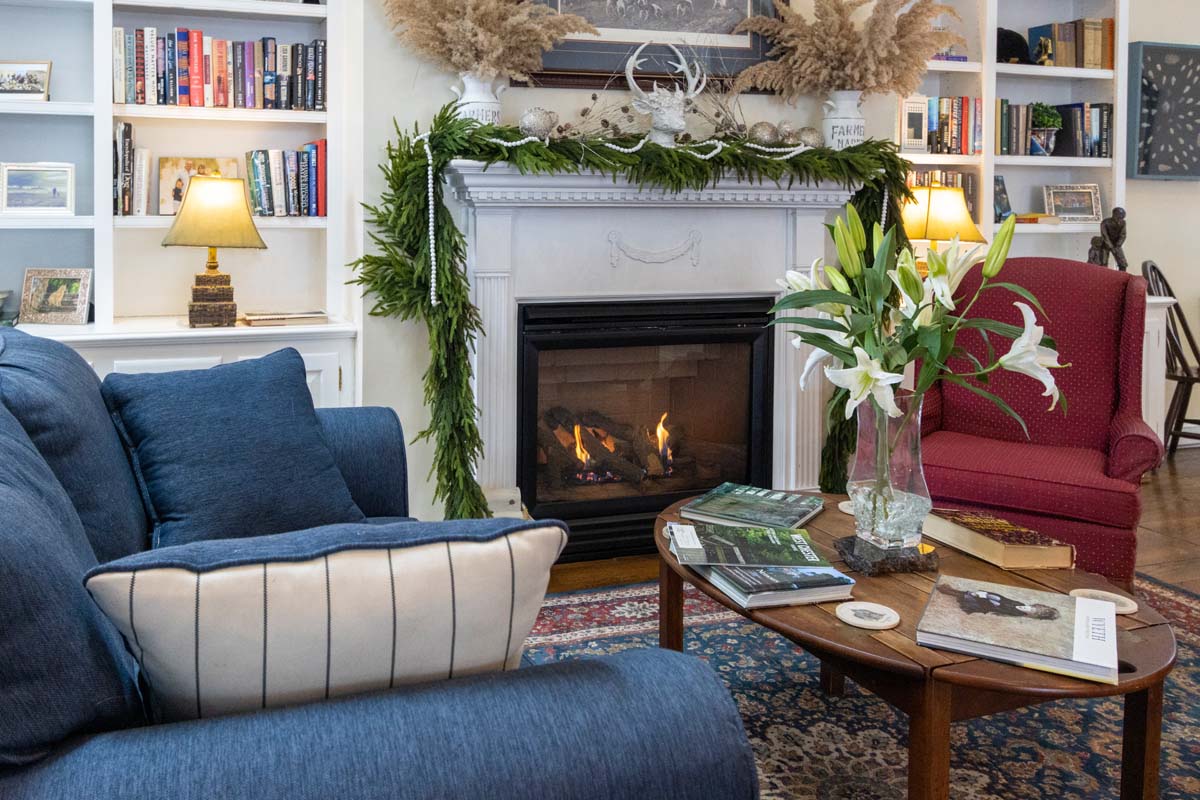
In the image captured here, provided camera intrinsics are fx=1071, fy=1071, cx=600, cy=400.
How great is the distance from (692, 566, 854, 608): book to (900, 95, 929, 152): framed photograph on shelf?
3.13m

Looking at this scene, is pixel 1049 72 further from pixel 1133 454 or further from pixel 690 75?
pixel 1133 454

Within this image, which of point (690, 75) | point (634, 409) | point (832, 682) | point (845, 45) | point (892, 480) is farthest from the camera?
point (634, 409)

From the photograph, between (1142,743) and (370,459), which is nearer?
(1142,743)

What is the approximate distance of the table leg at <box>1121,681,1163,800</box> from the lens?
1816 millimetres

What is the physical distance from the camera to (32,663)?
94 cm

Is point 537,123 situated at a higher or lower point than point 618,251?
higher

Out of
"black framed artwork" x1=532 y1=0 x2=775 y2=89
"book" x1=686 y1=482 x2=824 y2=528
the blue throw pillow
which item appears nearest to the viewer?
the blue throw pillow

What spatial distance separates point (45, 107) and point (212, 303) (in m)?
0.78

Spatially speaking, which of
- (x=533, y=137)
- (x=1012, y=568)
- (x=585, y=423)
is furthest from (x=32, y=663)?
(x=585, y=423)

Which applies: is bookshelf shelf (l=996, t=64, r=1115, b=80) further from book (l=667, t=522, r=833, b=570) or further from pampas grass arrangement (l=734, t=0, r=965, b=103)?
book (l=667, t=522, r=833, b=570)

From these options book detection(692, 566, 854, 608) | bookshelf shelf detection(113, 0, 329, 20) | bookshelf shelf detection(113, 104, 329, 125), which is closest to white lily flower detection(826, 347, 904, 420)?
book detection(692, 566, 854, 608)

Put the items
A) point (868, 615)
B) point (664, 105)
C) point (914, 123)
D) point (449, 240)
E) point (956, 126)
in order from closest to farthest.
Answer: point (868, 615) < point (449, 240) < point (664, 105) < point (914, 123) < point (956, 126)

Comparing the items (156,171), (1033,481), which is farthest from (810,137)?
(156,171)

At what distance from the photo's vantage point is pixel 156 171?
12.2 feet
